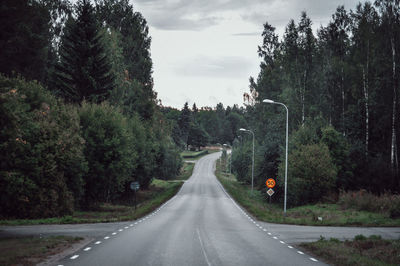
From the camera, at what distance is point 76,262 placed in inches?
433

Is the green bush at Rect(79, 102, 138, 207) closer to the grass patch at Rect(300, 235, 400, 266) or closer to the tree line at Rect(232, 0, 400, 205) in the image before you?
the tree line at Rect(232, 0, 400, 205)

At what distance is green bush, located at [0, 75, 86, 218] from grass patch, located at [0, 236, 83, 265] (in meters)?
7.89

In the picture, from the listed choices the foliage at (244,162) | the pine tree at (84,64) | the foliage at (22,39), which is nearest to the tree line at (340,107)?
the foliage at (244,162)

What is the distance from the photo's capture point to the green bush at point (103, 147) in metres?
33.9

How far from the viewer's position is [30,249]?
41.7 feet

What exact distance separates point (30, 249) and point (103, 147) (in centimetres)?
2170

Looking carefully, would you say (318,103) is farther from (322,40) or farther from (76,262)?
(76,262)

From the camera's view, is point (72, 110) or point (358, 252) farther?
point (72, 110)

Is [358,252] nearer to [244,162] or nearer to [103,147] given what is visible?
[103,147]

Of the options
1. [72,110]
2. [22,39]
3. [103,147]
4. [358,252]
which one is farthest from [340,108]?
[358,252]

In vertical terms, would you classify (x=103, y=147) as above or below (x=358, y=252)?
above

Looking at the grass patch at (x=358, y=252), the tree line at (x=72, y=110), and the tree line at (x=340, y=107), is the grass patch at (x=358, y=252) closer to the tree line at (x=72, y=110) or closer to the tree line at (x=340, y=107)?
the tree line at (x=72, y=110)

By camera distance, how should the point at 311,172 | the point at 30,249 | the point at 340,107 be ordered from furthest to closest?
1. the point at 340,107
2. the point at 311,172
3. the point at 30,249

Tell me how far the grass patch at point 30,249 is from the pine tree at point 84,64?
2733 centimetres
